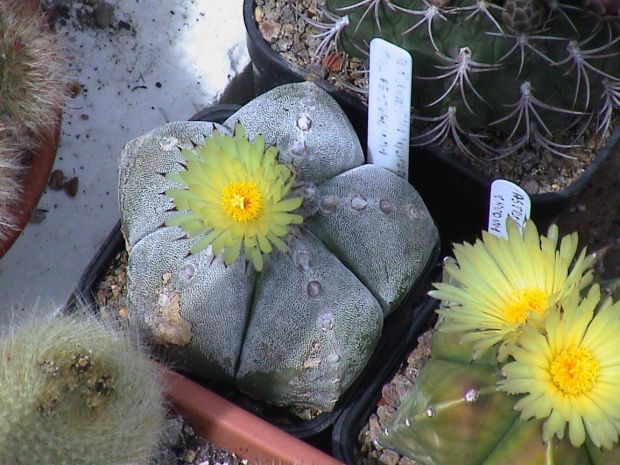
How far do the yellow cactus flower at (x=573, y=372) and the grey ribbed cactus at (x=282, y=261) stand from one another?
0.28m

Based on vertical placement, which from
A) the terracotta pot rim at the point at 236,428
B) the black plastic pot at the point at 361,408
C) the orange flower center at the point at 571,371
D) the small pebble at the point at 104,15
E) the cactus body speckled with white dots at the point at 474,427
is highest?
the small pebble at the point at 104,15

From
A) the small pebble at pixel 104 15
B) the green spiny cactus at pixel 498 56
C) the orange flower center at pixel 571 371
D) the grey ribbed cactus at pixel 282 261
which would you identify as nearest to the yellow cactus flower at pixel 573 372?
the orange flower center at pixel 571 371

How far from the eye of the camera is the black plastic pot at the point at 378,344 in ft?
3.39

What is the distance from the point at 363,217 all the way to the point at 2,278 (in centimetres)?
69

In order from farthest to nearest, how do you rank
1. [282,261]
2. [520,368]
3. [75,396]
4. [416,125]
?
[416,125] → [282,261] → [75,396] → [520,368]

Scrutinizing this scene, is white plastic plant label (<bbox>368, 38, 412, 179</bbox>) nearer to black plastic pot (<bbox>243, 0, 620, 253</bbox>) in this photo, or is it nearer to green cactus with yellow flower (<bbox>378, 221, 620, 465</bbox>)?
black plastic pot (<bbox>243, 0, 620, 253</bbox>)

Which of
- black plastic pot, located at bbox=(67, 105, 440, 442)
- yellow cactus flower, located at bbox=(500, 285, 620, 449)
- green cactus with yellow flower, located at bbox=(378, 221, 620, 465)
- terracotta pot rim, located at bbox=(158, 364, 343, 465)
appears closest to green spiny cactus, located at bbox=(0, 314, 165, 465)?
terracotta pot rim, located at bbox=(158, 364, 343, 465)

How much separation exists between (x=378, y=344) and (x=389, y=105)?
338 millimetres

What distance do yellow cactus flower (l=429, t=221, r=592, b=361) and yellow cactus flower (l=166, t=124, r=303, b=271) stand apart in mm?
201

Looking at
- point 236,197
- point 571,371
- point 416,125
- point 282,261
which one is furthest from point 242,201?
point 416,125

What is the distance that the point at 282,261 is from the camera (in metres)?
0.91

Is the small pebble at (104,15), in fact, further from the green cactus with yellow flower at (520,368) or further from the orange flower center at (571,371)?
the orange flower center at (571,371)

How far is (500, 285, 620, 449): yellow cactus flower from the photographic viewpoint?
678mm

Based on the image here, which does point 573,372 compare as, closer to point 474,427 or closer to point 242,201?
point 474,427
